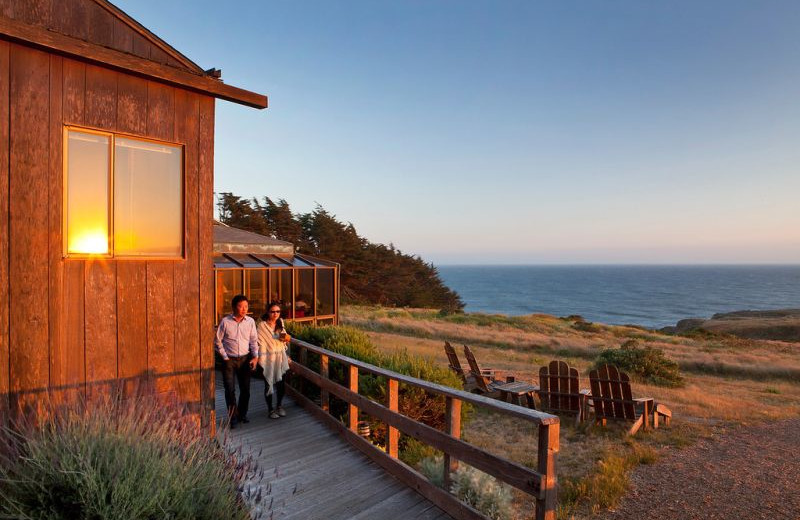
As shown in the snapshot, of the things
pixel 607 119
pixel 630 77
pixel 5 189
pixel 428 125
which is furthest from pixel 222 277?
pixel 607 119

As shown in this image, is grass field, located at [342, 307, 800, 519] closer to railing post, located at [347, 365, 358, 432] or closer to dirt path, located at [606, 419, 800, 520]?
dirt path, located at [606, 419, 800, 520]

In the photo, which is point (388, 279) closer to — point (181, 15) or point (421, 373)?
point (181, 15)

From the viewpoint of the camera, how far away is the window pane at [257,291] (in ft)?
38.8

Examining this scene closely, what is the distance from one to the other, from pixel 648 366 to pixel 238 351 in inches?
534

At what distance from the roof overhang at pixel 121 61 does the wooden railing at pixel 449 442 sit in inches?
123

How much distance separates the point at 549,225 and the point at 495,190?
39.1 metres

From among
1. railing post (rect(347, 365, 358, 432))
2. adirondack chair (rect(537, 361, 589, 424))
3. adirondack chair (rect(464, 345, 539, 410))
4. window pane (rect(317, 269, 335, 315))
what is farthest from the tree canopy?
railing post (rect(347, 365, 358, 432))

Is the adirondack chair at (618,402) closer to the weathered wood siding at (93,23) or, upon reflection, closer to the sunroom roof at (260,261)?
the sunroom roof at (260,261)

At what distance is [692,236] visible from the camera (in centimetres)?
8500

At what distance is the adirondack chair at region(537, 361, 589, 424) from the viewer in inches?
351

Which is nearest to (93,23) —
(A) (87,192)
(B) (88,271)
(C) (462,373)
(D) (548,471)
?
(A) (87,192)

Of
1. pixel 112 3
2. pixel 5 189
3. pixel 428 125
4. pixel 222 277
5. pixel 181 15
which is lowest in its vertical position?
pixel 222 277

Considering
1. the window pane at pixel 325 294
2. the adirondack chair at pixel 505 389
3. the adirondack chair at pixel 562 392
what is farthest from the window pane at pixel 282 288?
the adirondack chair at pixel 562 392

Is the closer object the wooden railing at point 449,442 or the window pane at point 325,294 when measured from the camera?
the wooden railing at point 449,442
